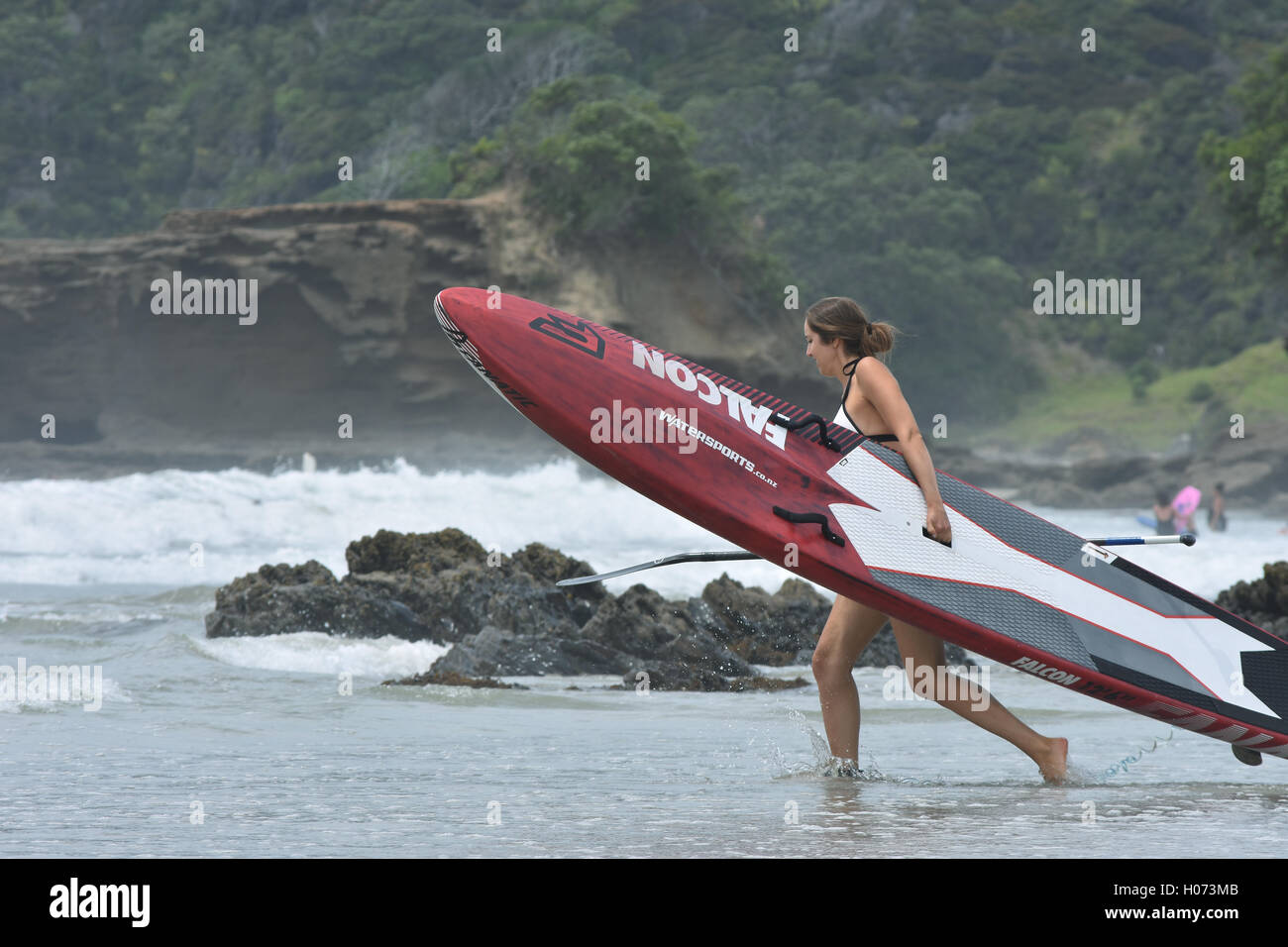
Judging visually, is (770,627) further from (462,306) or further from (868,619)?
(462,306)

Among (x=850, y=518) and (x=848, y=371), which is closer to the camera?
(x=848, y=371)

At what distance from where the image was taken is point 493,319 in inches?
167

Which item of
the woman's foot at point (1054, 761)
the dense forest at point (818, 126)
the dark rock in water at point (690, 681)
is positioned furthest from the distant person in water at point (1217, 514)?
the dense forest at point (818, 126)

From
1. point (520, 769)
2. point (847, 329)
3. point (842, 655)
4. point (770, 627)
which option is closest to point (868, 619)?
point (842, 655)

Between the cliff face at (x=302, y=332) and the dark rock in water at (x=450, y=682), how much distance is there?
87.5ft

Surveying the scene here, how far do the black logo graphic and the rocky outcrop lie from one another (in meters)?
2.77

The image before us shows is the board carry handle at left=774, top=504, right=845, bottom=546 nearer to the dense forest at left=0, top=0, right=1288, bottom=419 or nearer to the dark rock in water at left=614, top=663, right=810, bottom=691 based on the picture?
the dark rock in water at left=614, top=663, right=810, bottom=691

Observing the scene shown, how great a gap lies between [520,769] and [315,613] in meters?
3.72

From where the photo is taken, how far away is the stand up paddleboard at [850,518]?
4180 millimetres

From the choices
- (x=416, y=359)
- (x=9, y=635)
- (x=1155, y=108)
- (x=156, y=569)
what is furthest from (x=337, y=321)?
(x=1155, y=108)

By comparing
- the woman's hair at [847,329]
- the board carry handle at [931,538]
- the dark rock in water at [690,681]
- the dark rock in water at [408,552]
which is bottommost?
the dark rock in water at [690,681]

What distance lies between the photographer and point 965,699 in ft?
13.3

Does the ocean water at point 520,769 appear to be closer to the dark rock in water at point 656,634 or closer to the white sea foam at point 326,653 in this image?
the white sea foam at point 326,653
